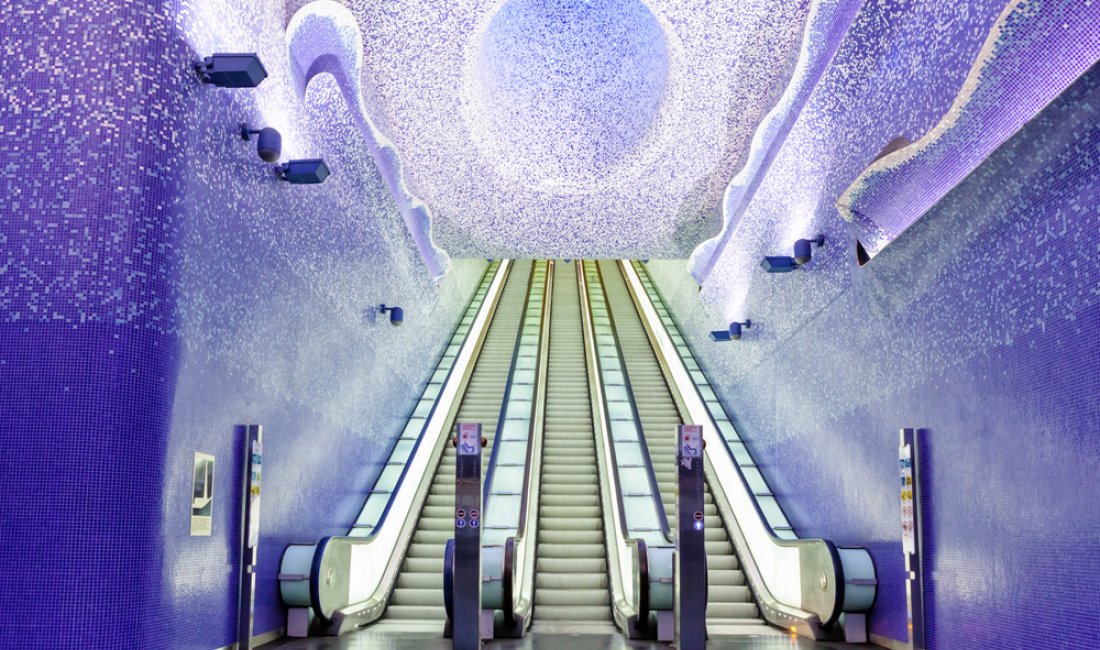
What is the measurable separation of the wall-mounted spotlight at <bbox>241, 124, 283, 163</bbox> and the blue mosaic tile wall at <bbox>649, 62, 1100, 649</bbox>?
171 inches

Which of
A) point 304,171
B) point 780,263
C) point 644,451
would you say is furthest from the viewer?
point 644,451

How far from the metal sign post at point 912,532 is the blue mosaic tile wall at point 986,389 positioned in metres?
0.09

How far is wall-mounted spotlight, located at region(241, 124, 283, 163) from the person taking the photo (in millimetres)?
6465

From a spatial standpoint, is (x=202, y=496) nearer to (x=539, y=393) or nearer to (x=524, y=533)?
(x=524, y=533)

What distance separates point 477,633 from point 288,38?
15.0 ft

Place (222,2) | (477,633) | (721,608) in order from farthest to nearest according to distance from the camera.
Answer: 1. (721,608)
2. (477,633)
3. (222,2)

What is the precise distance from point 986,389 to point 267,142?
476 cm

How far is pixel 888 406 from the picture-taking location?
7121mm

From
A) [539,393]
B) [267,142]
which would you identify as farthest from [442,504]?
[267,142]

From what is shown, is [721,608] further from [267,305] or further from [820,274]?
[267,305]

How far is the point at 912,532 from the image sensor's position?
6.37 meters

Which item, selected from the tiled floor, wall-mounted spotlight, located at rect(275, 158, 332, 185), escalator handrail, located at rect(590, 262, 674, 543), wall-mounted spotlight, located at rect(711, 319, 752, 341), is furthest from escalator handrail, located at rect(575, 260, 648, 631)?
wall-mounted spotlight, located at rect(275, 158, 332, 185)

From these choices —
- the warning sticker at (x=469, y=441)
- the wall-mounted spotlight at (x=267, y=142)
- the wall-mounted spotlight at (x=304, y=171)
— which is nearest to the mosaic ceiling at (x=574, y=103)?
the wall-mounted spotlight at (x=304, y=171)

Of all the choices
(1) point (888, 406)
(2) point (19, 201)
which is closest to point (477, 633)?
(1) point (888, 406)
